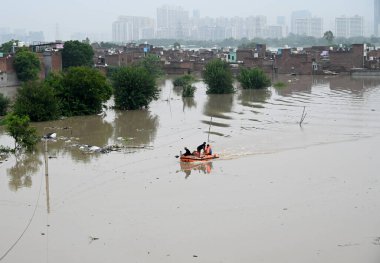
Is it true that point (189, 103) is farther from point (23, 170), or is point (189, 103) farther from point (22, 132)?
point (23, 170)

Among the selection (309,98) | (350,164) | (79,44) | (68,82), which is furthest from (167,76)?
(350,164)

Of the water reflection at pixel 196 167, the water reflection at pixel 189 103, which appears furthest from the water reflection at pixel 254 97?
the water reflection at pixel 196 167

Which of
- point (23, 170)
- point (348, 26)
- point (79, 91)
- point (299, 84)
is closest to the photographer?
point (23, 170)

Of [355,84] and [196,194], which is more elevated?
[355,84]

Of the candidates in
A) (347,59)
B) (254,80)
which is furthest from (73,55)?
(347,59)

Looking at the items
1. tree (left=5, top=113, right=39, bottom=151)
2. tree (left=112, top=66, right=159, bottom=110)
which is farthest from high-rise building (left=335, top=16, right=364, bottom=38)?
tree (left=5, top=113, right=39, bottom=151)

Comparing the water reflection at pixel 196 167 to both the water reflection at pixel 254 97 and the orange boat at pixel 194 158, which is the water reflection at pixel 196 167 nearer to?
the orange boat at pixel 194 158

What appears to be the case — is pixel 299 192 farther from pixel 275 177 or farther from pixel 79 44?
pixel 79 44
